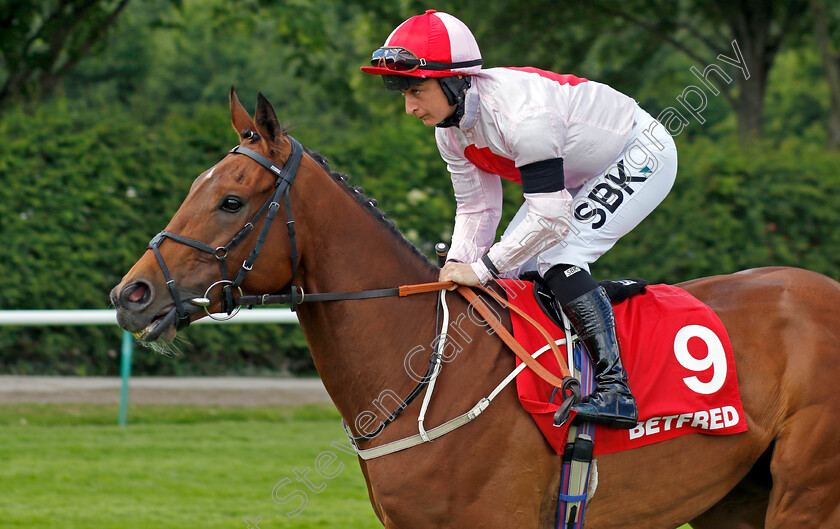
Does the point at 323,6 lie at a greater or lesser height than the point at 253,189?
lesser

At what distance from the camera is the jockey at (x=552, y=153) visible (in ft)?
9.90

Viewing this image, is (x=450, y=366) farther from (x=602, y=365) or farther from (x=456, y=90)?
(x=456, y=90)

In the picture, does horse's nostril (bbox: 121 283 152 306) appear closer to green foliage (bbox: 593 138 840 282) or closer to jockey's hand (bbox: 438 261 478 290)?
jockey's hand (bbox: 438 261 478 290)

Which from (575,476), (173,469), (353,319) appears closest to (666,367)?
(575,476)

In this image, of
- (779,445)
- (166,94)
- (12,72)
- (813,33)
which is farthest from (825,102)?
(779,445)

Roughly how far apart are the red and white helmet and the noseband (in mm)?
427

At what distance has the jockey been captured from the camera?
302 cm

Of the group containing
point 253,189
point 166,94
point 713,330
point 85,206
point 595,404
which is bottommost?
point 166,94

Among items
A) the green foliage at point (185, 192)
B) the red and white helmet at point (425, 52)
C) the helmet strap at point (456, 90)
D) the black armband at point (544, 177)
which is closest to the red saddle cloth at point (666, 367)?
the black armband at point (544, 177)

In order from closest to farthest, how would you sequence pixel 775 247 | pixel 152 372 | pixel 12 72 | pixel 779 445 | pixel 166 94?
pixel 779 445
pixel 152 372
pixel 775 247
pixel 12 72
pixel 166 94

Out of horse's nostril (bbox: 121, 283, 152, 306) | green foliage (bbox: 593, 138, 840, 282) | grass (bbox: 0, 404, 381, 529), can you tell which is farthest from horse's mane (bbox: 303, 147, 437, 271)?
green foliage (bbox: 593, 138, 840, 282)

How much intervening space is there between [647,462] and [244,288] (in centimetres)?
153

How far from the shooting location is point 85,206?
866cm

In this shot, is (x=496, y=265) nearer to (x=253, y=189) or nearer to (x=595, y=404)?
(x=595, y=404)
